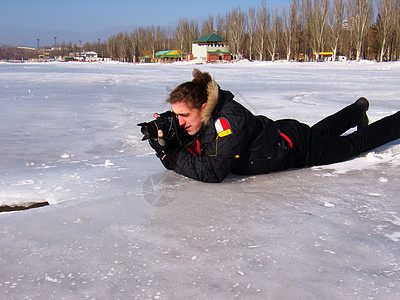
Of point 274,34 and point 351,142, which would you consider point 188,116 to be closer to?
point 351,142

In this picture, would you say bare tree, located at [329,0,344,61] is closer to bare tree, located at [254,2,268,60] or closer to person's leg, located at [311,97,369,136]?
bare tree, located at [254,2,268,60]

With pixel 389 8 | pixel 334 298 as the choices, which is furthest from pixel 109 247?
pixel 389 8

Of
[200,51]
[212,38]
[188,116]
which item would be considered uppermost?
[212,38]

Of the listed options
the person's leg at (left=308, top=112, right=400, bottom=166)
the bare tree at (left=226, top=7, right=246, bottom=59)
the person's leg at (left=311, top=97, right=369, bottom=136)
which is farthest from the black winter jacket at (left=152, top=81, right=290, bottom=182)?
the bare tree at (left=226, top=7, right=246, bottom=59)

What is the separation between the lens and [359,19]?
3031 cm

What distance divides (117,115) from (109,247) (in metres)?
3.71

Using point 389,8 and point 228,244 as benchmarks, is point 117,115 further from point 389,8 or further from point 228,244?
point 389,8

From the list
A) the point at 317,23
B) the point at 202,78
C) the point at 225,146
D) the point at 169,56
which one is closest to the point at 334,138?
the point at 225,146

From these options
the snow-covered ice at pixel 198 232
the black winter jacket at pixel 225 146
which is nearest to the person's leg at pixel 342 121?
the snow-covered ice at pixel 198 232

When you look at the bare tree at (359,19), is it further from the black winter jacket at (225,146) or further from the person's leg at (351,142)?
the black winter jacket at (225,146)

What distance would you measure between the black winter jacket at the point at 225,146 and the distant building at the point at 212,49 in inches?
1780

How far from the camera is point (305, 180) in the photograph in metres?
1.91

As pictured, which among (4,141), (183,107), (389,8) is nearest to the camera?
(183,107)

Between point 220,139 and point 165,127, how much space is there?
0.27 m
